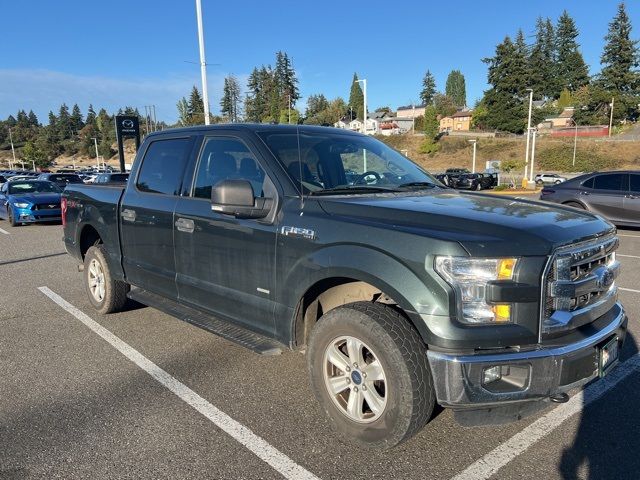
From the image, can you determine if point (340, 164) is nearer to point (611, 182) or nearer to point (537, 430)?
point (537, 430)

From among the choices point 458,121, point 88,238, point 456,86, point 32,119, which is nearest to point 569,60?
point 458,121

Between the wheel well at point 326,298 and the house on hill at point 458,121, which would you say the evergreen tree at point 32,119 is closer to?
the house on hill at point 458,121

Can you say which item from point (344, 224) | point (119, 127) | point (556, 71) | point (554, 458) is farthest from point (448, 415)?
point (556, 71)

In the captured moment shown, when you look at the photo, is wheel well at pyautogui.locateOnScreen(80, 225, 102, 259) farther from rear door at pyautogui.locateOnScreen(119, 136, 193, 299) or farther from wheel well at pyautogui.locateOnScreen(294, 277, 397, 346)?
wheel well at pyautogui.locateOnScreen(294, 277, 397, 346)

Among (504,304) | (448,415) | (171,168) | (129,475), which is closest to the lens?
(504,304)

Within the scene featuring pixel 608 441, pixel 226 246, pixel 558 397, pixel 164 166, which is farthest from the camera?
pixel 164 166

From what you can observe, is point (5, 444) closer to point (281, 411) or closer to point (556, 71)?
point (281, 411)

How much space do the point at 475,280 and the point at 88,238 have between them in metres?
4.97

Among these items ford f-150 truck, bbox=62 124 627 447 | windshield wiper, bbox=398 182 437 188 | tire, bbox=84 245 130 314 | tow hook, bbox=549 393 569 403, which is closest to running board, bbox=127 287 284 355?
ford f-150 truck, bbox=62 124 627 447

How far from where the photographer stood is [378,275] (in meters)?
2.76

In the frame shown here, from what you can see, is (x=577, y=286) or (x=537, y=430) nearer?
(x=577, y=286)

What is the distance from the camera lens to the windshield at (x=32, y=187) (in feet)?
51.4

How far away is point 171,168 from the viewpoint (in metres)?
4.50

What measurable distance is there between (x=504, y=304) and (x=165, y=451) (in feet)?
6.90
